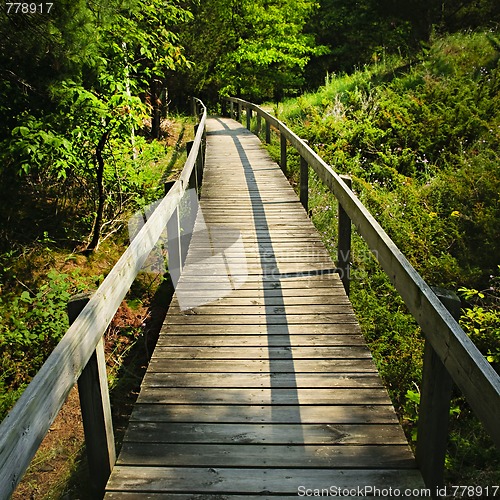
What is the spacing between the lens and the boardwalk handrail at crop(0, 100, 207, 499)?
1.56 meters

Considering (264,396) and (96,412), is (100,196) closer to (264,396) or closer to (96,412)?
(264,396)

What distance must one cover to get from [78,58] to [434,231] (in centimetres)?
487

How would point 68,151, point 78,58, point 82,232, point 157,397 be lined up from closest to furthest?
point 157,397, point 78,58, point 68,151, point 82,232

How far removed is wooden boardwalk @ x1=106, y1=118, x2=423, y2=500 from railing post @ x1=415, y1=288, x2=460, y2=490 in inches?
3.9

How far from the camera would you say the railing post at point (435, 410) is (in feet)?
8.02

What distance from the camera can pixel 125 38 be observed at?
720 centimetres

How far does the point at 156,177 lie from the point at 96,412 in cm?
858

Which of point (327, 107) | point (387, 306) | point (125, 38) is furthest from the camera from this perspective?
point (327, 107)

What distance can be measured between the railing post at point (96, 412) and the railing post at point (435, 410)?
1590 millimetres

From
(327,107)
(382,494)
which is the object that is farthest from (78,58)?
(327,107)

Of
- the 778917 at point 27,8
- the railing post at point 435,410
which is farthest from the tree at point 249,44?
the railing post at point 435,410

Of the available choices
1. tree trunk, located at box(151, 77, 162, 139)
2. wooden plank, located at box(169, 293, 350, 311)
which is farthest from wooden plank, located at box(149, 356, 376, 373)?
tree trunk, located at box(151, 77, 162, 139)

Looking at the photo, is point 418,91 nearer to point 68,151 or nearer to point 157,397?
point 68,151

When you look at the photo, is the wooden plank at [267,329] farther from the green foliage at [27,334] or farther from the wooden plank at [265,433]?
the green foliage at [27,334]
